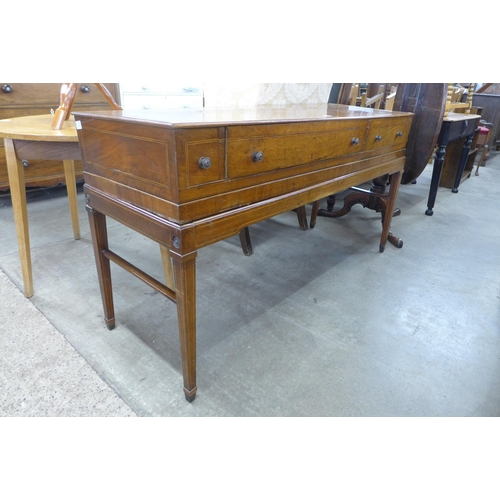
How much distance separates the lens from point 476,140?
4020 millimetres

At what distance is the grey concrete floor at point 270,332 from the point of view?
1.21 m

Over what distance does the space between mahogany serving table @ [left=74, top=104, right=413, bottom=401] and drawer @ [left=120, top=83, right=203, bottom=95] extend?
2222 millimetres

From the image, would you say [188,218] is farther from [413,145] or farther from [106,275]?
[413,145]

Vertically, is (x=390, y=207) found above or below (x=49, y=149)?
below

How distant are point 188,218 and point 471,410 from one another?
3.72ft

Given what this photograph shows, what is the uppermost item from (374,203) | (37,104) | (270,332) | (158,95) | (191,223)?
(158,95)

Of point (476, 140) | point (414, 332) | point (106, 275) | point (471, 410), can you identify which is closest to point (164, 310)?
point (106, 275)

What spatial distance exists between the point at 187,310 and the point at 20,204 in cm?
107

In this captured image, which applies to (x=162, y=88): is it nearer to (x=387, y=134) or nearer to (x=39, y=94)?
(x=39, y=94)

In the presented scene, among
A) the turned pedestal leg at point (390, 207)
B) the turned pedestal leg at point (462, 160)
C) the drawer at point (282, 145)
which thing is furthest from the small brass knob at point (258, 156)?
the turned pedestal leg at point (462, 160)

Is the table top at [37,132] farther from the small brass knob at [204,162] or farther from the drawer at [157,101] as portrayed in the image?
the drawer at [157,101]

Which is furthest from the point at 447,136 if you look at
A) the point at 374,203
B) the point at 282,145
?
the point at 282,145

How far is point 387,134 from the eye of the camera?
1732 millimetres

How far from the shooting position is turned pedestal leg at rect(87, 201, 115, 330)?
4.25 ft
